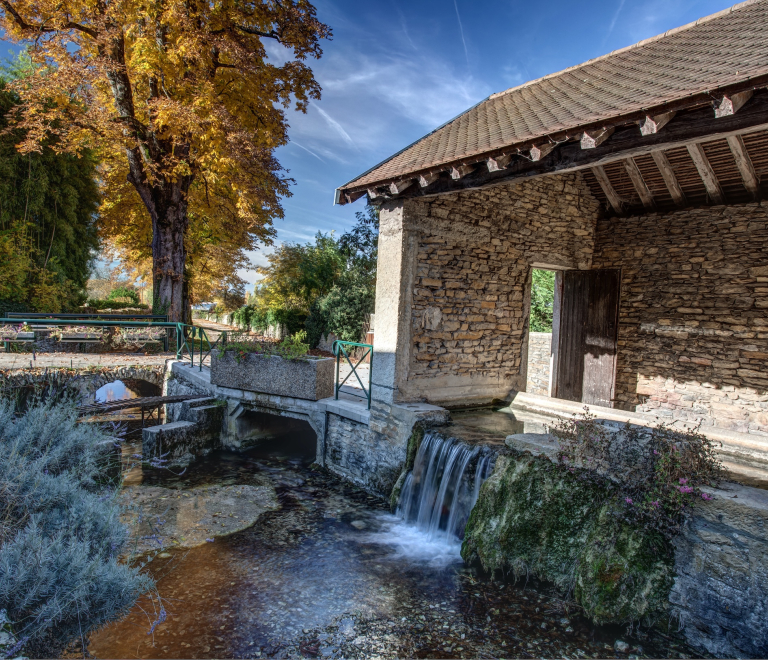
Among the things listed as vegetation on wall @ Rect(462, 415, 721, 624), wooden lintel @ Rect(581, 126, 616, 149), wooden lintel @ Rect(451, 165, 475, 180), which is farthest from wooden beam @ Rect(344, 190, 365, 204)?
vegetation on wall @ Rect(462, 415, 721, 624)

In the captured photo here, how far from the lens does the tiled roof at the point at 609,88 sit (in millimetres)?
3840

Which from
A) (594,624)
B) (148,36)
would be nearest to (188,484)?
(594,624)

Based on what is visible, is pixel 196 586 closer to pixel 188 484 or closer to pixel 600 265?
pixel 188 484

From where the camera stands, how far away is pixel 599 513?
11.9ft

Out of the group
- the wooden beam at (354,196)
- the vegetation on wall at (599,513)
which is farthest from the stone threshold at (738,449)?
the wooden beam at (354,196)

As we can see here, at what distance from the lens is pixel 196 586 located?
3.87 metres

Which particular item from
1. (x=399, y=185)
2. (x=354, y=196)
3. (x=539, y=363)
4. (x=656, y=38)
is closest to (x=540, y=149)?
(x=399, y=185)

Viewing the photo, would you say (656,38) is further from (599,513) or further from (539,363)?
(539,363)

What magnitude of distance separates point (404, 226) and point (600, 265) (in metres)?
4.34

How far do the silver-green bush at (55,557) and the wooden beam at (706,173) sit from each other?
7.46 meters

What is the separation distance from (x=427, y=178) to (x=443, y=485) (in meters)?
3.48

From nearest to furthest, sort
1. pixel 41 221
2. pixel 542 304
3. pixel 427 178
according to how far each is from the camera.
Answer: pixel 427 178 → pixel 542 304 → pixel 41 221

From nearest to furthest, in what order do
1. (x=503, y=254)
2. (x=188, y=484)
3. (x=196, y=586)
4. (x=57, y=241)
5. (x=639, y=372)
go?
(x=196, y=586), (x=188, y=484), (x=503, y=254), (x=639, y=372), (x=57, y=241)

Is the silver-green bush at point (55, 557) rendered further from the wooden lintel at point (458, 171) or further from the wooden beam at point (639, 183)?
the wooden beam at point (639, 183)
